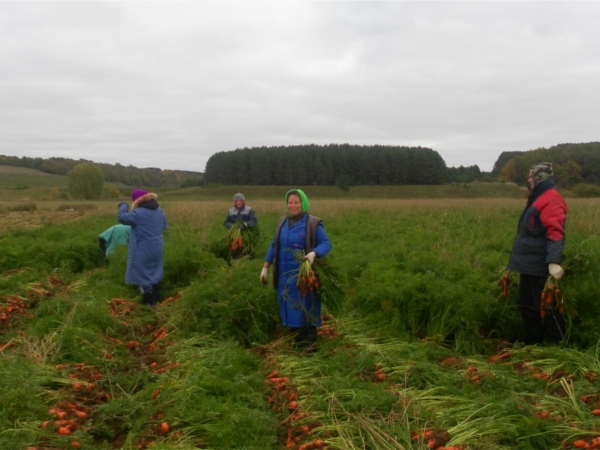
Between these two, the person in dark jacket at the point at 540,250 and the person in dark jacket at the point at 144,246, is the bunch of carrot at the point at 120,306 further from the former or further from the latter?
the person in dark jacket at the point at 540,250

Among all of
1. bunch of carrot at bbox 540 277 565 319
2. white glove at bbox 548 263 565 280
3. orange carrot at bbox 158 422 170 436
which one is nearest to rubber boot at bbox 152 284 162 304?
orange carrot at bbox 158 422 170 436

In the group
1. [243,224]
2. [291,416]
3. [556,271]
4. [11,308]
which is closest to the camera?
[291,416]

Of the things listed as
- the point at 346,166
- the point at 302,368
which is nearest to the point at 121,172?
the point at 346,166

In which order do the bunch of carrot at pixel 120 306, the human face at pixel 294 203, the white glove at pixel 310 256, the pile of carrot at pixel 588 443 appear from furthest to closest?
the bunch of carrot at pixel 120 306 → the human face at pixel 294 203 → the white glove at pixel 310 256 → the pile of carrot at pixel 588 443

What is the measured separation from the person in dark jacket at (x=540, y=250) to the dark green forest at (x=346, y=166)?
238 feet

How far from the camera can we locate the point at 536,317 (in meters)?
5.68

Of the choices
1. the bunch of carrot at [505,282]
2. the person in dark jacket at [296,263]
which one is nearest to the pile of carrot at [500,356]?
the bunch of carrot at [505,282]

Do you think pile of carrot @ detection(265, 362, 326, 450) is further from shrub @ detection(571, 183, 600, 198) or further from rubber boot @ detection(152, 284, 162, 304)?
shrub @ detection(571, 183, 600, 198)

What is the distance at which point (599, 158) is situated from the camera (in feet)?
153

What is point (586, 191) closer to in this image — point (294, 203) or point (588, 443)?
point (294, 203)

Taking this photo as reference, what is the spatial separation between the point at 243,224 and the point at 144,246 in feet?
8.68

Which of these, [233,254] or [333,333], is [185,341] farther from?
[233,254]

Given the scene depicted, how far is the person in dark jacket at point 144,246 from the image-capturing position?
7.63 meters

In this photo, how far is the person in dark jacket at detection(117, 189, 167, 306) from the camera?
763 cm
